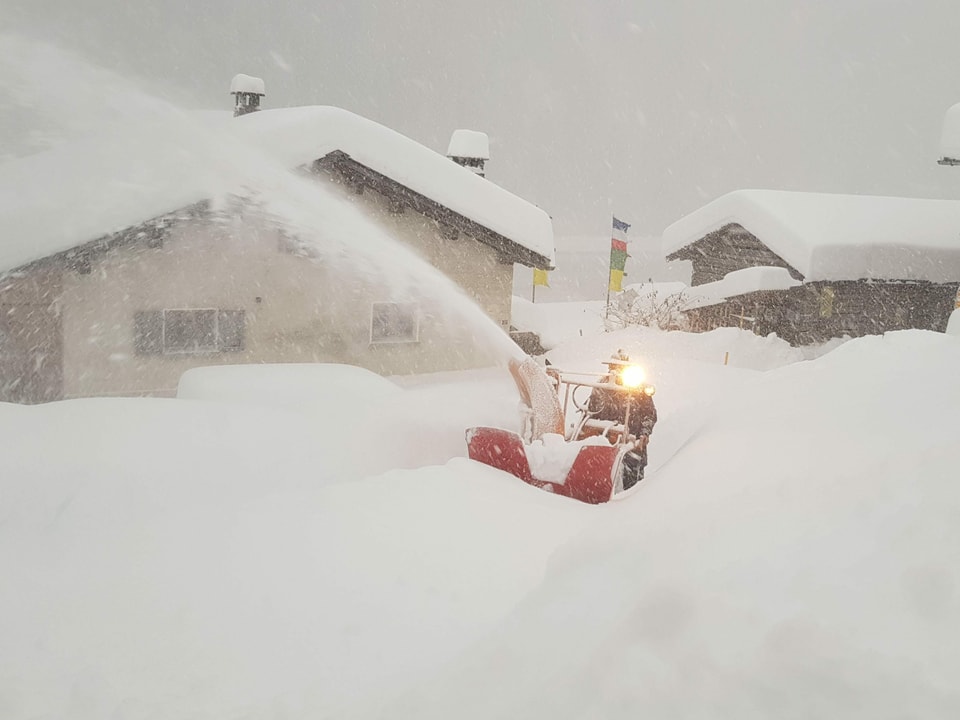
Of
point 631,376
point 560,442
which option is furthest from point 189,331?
point 631,376

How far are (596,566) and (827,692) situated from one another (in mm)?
1039

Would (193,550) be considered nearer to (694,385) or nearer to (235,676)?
(235,676)

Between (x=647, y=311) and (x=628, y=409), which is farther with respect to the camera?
(x=647, y=311)

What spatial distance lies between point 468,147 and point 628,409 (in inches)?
569

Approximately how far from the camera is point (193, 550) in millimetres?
4273

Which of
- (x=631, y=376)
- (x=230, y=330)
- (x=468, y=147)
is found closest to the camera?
(x=631, y=376)

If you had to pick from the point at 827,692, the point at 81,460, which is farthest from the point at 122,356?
the point at 827,692

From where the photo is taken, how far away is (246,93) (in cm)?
1587

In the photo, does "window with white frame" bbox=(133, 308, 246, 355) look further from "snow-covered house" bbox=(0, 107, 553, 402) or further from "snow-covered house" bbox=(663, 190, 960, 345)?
"snow-covered house" bbox=(663, 190, 960, 345)

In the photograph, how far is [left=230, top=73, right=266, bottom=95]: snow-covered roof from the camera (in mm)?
15867

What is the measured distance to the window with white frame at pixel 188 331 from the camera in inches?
418

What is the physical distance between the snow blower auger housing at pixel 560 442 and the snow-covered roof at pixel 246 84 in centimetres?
1222

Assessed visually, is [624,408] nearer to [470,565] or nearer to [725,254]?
[470,565]

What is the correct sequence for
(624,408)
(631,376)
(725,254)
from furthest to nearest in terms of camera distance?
(725,254), (624,408), (631,376)
